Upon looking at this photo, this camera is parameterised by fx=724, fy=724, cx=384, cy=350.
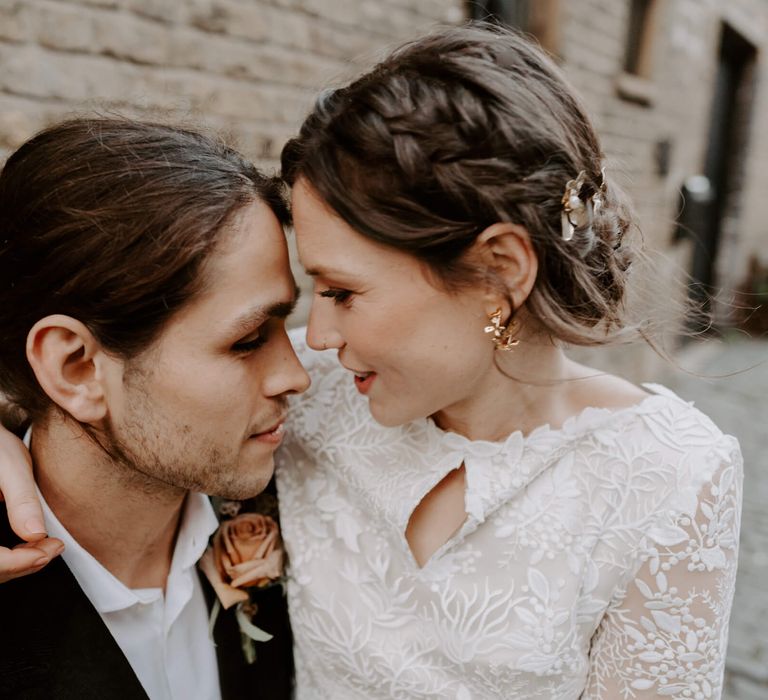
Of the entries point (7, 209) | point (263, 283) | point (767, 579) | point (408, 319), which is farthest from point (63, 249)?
point (767, 579)

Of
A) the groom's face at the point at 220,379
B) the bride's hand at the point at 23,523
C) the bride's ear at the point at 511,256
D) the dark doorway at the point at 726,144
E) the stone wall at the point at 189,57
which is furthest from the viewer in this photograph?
the dark doorway at the point at 726,144

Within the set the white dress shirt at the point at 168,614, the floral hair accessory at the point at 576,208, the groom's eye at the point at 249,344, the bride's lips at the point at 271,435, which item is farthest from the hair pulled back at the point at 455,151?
the white dress shirt at the point at 168,614

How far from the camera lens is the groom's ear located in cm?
149

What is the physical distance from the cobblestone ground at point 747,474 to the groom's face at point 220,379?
976mm

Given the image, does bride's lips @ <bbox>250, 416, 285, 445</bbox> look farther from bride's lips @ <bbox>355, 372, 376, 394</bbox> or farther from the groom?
bride's lips @ <bbox>355, 372, 376, 394</bbox>

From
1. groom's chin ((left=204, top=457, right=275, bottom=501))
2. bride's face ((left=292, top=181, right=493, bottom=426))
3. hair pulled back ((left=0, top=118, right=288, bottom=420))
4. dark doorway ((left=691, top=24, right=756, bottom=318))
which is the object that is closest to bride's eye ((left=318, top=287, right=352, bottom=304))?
bride's face ((left=292, top=181, right=493, bottom=426))

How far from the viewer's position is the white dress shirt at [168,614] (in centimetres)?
156

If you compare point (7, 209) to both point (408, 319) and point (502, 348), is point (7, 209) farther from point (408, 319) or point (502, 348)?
point (502, 348)

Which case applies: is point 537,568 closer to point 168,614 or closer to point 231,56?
point 168,614

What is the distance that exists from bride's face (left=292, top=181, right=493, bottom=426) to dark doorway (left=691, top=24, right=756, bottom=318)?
926 cm

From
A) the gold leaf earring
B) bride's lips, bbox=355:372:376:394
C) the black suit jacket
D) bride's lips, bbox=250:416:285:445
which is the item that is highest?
the gold leaf earring

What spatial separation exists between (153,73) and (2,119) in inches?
25.8

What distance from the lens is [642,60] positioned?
6.68m

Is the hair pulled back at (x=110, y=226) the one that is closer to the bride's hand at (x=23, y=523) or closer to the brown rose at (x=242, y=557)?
the bride's hand at (x=23, y=523)
